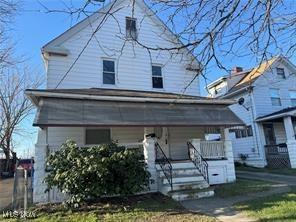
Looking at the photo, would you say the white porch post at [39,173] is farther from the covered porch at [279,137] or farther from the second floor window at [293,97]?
the second floor window at [293,97]

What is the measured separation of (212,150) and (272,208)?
16.8 ft

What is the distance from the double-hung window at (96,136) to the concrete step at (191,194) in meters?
4.57

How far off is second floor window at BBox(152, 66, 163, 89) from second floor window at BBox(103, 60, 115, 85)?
7.60ft

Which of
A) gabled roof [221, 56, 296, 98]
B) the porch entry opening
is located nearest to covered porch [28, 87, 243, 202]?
gabled roof [221, 56, 296, 98]

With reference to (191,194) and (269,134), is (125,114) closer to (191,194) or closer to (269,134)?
(191,194)

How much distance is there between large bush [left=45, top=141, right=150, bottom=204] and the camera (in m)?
8.08

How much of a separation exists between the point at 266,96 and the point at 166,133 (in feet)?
41.5

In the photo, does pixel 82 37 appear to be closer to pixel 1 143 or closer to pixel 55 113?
pixel 55 113

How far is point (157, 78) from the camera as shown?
15.8 metres

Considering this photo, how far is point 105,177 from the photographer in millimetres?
8305

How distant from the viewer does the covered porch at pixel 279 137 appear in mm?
19406

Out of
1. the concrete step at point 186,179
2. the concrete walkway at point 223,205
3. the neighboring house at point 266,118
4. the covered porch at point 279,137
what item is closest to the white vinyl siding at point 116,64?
the concrete step at point 186,179

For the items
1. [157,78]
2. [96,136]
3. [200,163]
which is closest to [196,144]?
[200,163]

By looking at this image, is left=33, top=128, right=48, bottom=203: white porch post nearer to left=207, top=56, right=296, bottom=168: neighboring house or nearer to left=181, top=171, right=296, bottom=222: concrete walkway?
left=181, top=171, right=296, bottom=222: concrete walkway
